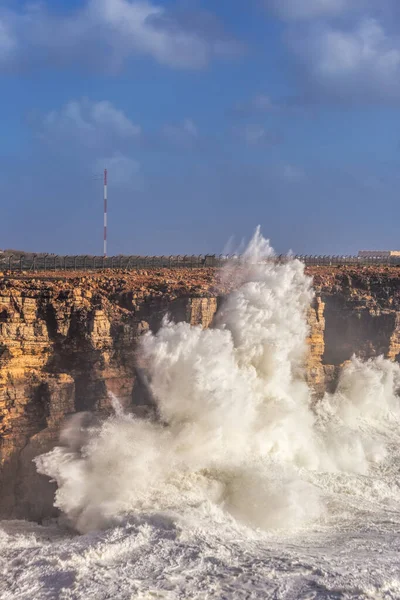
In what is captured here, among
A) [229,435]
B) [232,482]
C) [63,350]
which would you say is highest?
[63,350]

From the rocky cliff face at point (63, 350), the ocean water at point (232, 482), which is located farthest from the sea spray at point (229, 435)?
the rocky cliff face at point (63, 350)

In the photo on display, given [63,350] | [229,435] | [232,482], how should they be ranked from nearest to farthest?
[232,482]
[63,350]
[229,435]

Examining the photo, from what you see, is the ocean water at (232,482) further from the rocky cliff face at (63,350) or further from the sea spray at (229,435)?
the rocky cliff face at (63,350)

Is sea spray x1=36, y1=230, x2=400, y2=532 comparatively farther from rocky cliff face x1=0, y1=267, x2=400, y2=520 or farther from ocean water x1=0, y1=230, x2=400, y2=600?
rocky cliff face x1=0, y1=267, x2=400, y2=520

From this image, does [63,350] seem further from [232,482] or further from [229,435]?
[232,482]

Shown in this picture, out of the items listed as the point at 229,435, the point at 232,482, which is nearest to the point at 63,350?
the point at 229,435

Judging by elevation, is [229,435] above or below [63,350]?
below

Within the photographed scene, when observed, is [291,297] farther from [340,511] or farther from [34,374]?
[34,374]
